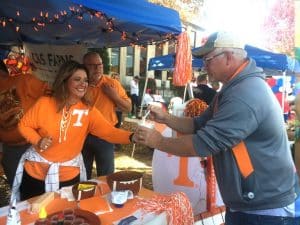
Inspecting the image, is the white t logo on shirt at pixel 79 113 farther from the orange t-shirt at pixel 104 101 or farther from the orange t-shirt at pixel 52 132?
the orange t-shirt at pixel 104 101

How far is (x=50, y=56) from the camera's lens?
448 cm

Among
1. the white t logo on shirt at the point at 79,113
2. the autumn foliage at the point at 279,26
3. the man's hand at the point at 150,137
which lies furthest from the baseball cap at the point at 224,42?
the autumn foliage at the point at 279,26

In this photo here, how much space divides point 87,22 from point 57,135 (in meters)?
1.71

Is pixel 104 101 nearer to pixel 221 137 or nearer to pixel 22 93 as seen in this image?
pixel 22 93

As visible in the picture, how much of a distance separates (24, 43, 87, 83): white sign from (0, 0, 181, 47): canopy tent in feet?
0.53

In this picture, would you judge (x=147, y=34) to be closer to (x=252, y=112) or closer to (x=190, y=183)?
(x=190, y=183)

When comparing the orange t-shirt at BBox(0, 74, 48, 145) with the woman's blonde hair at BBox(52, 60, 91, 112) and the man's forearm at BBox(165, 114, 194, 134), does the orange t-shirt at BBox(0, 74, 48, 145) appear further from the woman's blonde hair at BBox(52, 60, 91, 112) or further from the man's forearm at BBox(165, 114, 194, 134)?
the man's forearm at BBox(165, 114, 194, 134)

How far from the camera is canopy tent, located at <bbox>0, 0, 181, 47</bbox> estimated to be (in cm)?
288

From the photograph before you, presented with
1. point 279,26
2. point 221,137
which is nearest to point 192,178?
point 221,137

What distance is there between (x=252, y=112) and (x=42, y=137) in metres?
1.46

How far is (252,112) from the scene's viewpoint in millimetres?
1728

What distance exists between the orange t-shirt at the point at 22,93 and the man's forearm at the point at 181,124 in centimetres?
143

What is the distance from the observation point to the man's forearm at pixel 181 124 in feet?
8.02

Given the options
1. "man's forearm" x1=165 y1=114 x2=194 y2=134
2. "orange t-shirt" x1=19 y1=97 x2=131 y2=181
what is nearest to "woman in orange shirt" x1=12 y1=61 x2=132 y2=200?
"orange t-shirt" x1=19 y1=97 x2=131 y2=181
